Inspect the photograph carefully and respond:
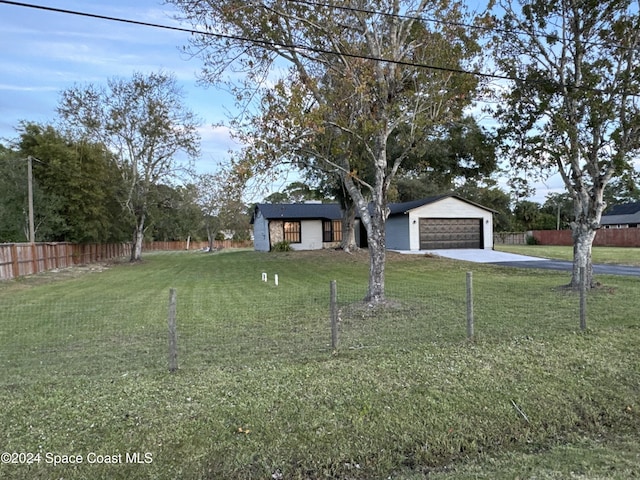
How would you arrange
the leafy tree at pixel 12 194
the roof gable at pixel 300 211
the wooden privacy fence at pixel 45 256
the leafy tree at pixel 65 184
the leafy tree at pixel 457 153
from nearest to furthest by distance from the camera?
the leafy tree at pixel 457 153 < the wooden privacy fence at pixel 45 256 < the leafy tree at pixel 12 194 < the leafy tree at pixel 65 184 < the roof gable at pixel 300 211

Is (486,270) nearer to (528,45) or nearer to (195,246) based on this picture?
(528,45)

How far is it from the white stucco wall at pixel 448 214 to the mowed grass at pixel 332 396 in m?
18.1

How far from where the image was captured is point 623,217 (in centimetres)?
4675

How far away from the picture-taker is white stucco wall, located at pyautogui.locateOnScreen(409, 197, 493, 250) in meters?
26.5

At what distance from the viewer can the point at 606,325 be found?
23.1 ft

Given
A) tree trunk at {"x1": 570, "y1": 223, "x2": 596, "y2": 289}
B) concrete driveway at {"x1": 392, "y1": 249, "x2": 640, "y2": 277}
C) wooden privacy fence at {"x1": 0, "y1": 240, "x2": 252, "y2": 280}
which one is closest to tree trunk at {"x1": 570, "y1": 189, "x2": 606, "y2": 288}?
tree trunk at {"x1": 570, "y1": 223, "x2": 596, "y2": 289}

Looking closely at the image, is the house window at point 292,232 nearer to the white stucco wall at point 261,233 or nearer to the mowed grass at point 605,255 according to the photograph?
the white stucco wall at point 261,233

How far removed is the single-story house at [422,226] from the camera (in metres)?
→ 26.8

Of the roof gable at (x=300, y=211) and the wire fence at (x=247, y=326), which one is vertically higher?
the roof gable at (x=300, y=211)

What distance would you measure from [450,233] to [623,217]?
3166cm

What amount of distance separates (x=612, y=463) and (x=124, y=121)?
2985 cm

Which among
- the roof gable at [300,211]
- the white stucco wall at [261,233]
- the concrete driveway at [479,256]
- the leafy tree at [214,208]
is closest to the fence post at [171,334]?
the concrete driveway at [479,256]

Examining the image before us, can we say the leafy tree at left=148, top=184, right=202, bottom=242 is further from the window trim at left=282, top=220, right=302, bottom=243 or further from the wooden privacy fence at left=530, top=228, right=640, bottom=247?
the wooden privacy fence at left=530, top=228, right=640, bottom=247

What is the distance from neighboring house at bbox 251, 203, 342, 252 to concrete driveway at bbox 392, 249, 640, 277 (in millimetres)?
8540
